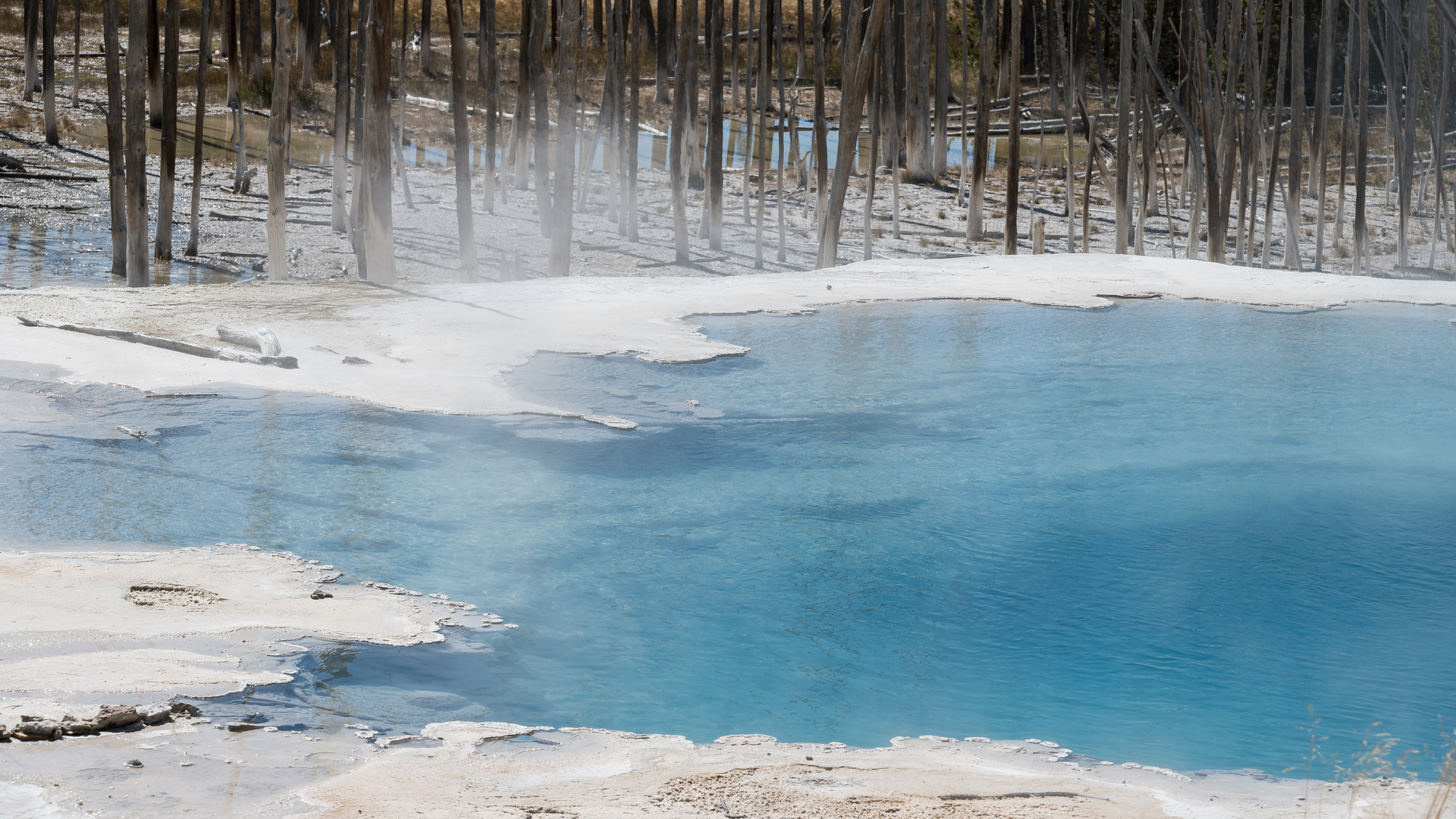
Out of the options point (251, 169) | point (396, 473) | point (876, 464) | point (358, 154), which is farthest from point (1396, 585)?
point (251, 169)

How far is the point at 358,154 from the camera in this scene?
462 inches

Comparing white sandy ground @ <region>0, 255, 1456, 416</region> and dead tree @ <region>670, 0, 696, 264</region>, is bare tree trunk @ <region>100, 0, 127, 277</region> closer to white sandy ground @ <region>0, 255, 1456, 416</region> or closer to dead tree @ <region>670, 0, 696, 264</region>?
white sandy ground @ <region>0, 255, 1456, 416</region>

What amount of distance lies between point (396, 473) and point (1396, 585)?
385 centimetres

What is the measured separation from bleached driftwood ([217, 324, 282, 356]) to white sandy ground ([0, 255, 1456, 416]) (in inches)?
4.0

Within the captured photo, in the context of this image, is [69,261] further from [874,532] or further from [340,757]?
[340,757]

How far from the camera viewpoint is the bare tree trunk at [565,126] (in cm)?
1040

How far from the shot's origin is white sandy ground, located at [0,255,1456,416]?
672 centimetres

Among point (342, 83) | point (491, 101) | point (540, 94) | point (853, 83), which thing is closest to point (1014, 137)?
point (853, 83)

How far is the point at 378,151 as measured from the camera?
9.78 metres

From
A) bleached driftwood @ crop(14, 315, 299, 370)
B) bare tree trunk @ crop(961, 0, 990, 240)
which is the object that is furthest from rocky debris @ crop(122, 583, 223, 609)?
bare tree trunk @ crop(961, 0, 990, 240)

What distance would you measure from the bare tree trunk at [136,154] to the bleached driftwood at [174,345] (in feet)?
9.47

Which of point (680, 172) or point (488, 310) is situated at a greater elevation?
point (680, 172)

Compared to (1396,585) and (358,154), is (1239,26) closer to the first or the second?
(358,154)

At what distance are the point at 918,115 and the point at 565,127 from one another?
9534 mm
